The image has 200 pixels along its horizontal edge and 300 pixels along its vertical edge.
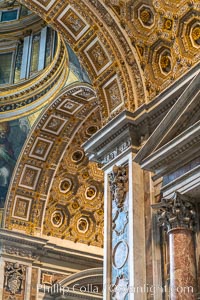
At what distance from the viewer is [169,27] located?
947 centimetres

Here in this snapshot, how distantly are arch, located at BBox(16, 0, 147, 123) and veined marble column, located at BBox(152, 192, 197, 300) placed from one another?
2334 mm

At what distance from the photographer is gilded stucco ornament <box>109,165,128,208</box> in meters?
9.34

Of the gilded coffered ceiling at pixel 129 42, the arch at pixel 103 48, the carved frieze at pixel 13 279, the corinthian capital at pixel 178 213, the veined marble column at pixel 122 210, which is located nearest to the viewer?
the corinthian capital at pixel 178 213

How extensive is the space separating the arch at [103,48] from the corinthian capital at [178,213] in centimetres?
228

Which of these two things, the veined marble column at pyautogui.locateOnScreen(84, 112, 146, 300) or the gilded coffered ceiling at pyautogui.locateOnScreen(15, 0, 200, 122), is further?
the gilded coffered ceiling at pyautogui.locateOnScreen(15, 0, 200, 122)

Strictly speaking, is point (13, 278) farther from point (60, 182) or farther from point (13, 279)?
point (60, 182)

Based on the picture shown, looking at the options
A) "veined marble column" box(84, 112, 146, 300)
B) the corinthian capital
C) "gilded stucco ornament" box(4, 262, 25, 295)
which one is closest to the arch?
"veined marble column" box(84, 112, 146, 300)

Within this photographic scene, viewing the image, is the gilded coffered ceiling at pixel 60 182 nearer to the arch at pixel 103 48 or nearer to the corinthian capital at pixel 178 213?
the arch at pixel 103 48

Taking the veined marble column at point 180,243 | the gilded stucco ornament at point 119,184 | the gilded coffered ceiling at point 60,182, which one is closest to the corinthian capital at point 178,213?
the veined marble column at point 180,243

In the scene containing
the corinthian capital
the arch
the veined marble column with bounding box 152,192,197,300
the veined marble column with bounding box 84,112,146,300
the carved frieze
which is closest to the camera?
the veined marble column with bounding box 152,192,197,300

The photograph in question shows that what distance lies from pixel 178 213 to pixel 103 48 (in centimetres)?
362

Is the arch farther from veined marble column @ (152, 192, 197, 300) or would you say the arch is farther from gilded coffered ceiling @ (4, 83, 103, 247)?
gilded coffered ceiling @ (4, 83, 103, 247)

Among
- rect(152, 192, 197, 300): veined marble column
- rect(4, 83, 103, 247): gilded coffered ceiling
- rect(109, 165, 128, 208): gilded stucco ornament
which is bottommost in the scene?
rect(152, 192, 197, 300): veined marble column

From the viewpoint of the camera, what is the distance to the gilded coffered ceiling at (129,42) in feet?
30.5
